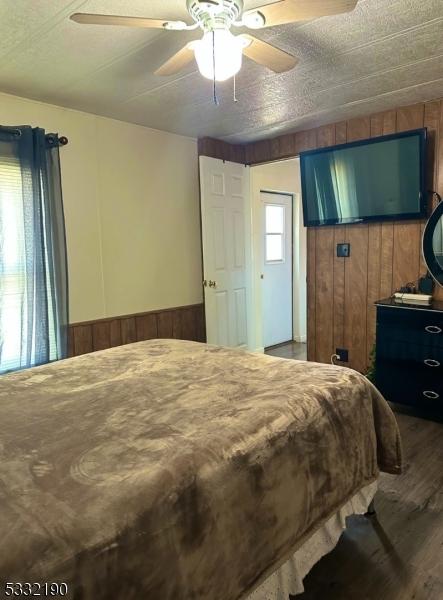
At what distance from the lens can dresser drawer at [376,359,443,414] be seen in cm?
286

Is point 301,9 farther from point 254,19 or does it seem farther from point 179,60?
point 179,60

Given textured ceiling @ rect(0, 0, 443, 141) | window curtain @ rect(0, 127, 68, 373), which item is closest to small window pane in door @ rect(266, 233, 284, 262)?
textured ceiling @ rect(0, 0, 443, 141)

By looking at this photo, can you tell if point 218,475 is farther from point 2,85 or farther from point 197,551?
point 2,85

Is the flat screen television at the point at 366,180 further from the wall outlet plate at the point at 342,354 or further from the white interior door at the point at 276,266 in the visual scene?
the white interior door at the point at 276,266

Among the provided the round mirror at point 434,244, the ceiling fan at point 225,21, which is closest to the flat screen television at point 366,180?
the round mirror at point 434,244

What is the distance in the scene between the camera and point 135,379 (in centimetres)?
180

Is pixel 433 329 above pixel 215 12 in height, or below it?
below

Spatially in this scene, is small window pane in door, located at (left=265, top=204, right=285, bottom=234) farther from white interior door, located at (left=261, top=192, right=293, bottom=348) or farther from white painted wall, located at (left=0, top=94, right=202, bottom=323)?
white painted wall, located at (left=0, top=94, right=202, bottom=323)

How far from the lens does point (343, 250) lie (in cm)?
375

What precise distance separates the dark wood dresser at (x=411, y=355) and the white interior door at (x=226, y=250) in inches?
63.0

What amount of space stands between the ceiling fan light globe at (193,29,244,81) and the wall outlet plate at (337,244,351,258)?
92.8 inches

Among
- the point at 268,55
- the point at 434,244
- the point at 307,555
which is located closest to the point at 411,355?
the point at 434,244

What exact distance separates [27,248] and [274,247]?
318cm

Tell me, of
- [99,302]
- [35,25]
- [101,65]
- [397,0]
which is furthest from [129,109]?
[397,0]
